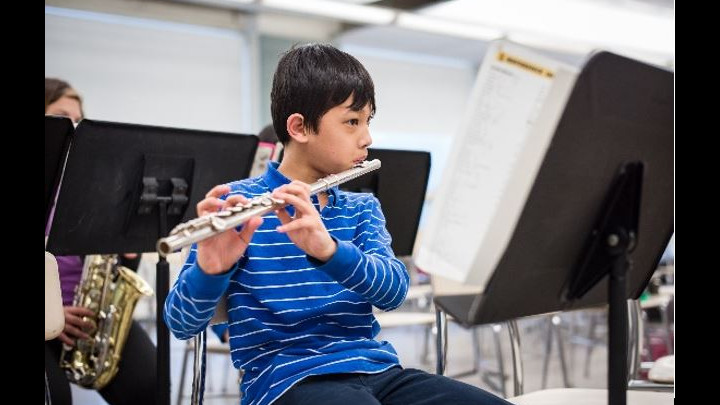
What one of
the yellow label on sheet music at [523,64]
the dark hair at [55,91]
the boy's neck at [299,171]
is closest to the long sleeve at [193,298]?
the boy's neck at [299,171]

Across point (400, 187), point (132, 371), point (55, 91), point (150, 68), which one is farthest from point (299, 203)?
point (150, 68)

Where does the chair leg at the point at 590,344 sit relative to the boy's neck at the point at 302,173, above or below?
below

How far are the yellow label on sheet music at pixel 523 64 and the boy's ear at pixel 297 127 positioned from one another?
0.46 metres

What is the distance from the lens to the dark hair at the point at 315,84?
1183mm

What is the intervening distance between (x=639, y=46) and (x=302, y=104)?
21.3ft

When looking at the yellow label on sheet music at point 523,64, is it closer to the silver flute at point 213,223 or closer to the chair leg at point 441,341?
the silver flute at point 213,223

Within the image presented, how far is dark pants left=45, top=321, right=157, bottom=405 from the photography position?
1810 millimetres

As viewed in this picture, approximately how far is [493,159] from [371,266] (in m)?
0.29

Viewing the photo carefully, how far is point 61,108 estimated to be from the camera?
2.12 m

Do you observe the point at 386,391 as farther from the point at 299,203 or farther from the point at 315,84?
the point at 315,84

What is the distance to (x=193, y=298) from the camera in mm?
1027

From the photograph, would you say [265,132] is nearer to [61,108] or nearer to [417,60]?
[61,108]

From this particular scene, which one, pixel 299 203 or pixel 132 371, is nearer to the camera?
pixel 299 203
